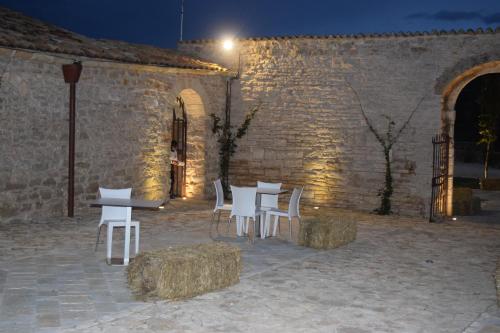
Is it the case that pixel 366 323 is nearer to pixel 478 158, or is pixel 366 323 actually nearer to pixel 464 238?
pixel 464 238

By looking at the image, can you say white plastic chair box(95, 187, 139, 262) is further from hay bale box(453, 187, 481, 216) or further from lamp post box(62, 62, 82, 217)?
hay bale box(453, 187, 481, 216)

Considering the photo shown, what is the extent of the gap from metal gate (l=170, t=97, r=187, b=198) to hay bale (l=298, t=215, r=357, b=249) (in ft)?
16.9

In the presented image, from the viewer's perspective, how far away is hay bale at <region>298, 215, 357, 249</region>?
7.96 metres

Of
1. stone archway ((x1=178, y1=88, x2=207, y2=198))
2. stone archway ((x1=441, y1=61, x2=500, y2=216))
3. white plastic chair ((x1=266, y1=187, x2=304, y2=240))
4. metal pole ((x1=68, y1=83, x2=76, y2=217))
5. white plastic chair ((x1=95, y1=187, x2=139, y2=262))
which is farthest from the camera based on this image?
stone archway ((x1=178, y1=88, x2=207, y2=198))

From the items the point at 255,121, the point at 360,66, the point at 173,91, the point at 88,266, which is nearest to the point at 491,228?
the point at 360,66

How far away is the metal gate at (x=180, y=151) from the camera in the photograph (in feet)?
42.6

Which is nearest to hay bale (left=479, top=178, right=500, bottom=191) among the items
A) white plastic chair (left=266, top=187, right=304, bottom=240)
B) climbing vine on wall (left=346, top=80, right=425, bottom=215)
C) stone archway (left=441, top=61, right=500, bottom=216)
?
stone archway (left=441, top=61, right=500, bottom=216)

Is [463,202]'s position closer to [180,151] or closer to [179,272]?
[180,151]

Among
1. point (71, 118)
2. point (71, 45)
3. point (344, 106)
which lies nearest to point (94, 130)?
point (71, 118)

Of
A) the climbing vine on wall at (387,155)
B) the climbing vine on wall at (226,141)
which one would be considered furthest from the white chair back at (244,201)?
the climbing vine on wall at (226,141)

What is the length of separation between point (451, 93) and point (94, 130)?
6.37 meters

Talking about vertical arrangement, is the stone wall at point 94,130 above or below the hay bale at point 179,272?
above

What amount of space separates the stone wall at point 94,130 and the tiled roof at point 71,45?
0.16 m

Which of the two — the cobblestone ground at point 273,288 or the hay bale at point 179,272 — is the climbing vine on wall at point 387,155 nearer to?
the cobblestone ground at point 273,288
